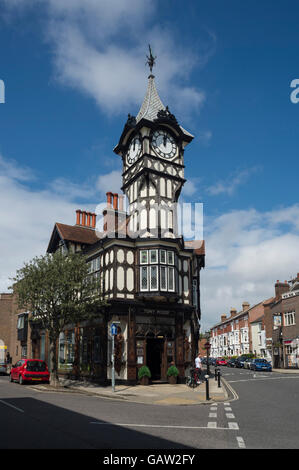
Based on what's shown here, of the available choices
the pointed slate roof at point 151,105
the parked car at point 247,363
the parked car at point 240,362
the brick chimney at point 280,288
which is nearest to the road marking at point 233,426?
the pointed slate roof at point 151,105

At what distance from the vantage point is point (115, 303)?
23.8 meters

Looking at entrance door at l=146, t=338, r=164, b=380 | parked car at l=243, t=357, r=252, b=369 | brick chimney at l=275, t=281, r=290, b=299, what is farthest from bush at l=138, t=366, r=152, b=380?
brick chimney at l=275, t=281, r=290, b=299

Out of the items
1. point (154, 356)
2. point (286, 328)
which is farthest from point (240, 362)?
point (154, 356)

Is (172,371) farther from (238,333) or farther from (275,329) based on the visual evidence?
(238,333)

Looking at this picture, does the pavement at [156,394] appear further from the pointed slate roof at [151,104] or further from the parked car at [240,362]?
the parked car at [240,362]

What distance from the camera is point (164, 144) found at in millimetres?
28641

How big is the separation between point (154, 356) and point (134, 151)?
46.9ft

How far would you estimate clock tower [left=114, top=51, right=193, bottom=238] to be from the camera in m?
26.9

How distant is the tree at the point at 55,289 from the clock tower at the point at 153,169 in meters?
5.69

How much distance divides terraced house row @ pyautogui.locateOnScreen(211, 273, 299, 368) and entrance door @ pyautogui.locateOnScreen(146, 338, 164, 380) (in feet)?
85.2

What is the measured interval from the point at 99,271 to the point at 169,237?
511cm

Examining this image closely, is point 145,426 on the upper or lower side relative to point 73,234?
lower

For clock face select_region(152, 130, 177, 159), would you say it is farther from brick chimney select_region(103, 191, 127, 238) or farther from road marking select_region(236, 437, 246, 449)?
road marking select_region(236, 437, 246, 449)
